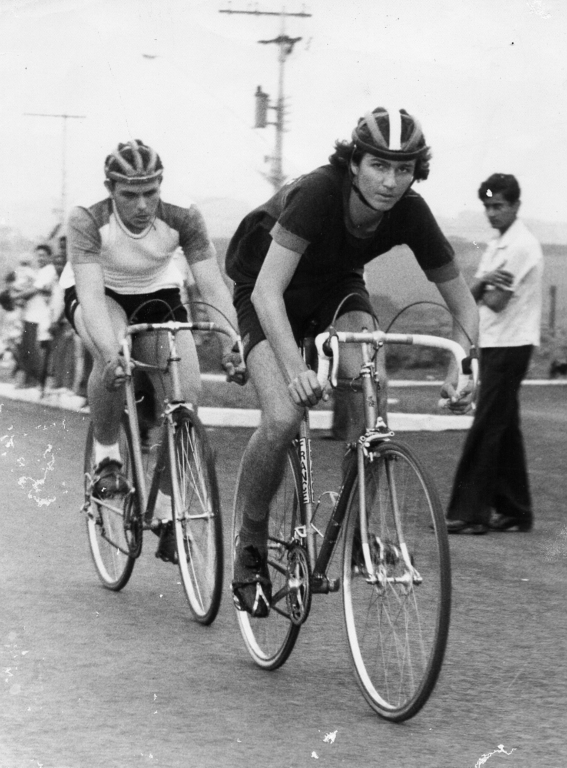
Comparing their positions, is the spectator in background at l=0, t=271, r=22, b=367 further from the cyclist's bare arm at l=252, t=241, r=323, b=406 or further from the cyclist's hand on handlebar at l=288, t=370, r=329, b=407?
the cyclist's hand on handlebar at l=288, t=370, r=329, b=407

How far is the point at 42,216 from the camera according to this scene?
56.1 feet

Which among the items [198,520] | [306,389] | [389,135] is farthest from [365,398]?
[198,520]

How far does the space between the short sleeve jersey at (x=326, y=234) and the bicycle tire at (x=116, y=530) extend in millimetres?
1508

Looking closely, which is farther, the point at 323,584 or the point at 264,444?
the point at 264,444

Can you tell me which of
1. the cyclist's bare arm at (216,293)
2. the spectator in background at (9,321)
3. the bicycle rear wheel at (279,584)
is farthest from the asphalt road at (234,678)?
the spectator in background at (9,321)

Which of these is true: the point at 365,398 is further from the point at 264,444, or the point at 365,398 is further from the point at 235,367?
the point at 235,367

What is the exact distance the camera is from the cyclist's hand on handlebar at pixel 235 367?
577 cm

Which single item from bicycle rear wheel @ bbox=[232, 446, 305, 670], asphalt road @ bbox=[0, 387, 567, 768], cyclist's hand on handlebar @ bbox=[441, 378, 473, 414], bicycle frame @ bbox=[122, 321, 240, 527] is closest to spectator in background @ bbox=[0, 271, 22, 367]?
asphalt road @ bbox=[0, 387, 567, 768]

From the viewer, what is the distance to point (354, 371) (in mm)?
4824

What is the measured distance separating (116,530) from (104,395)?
2.02ft

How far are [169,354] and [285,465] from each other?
1.29 metres

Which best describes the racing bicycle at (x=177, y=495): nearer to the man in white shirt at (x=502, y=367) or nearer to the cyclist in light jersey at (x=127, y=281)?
the cyclist in light jersey at (x=127, y=281)

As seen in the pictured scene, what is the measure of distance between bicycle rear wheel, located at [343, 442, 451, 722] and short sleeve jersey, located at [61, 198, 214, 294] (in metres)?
2.09

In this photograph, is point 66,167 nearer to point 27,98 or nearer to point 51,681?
point 27,98
